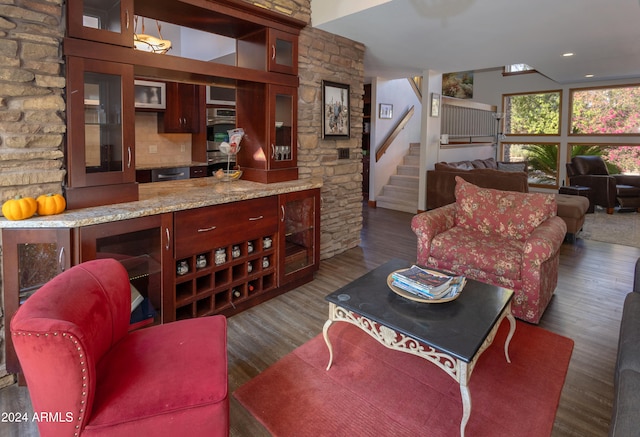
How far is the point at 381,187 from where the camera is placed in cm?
807

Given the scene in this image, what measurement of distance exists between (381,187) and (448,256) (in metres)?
4.83

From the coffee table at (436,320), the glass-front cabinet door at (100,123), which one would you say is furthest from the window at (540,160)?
the glass-front cabinet door at (100,123)

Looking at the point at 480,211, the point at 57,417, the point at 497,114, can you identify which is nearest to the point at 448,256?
the point at 480,211

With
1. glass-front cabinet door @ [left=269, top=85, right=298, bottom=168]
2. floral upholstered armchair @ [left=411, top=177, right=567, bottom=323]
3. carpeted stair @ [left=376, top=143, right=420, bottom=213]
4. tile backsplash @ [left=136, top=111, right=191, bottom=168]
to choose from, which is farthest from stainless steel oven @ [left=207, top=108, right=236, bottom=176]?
carpeted stair @ [left=376, top=143, right=420, bottom=213]

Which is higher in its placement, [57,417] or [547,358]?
[57,417]

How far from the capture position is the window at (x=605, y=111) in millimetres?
8156

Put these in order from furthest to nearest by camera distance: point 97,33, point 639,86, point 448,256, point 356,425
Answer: point 639,86 → point 448,256 → point 97,33 → point 356,425

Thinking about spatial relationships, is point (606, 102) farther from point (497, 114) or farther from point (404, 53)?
point (404, 53)

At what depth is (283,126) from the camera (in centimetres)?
373

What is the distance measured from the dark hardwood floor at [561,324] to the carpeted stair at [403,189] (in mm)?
2537

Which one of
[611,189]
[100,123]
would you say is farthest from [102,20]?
[611,189]

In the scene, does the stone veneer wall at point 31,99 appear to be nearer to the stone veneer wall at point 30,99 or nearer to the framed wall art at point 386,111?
the stone veneer wall at point 30,99

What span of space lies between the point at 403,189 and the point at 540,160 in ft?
13.5

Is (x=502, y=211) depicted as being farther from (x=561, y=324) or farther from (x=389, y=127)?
(x=389, y=127)
